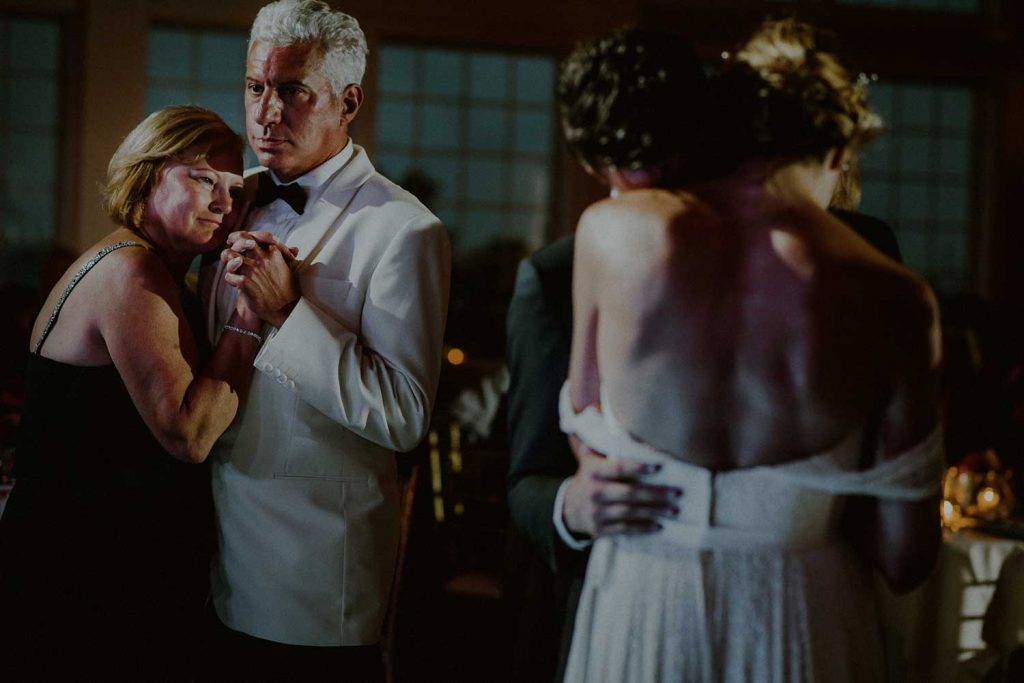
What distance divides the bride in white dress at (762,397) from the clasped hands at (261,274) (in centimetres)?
75

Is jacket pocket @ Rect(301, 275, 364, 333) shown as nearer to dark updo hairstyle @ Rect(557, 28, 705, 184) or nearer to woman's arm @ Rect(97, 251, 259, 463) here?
woman's arm @ Rect(97, 251, 259, 463)

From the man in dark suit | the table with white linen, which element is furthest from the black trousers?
the table with white linen

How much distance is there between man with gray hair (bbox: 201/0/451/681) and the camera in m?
1.92

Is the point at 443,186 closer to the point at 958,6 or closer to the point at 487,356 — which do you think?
the point at 487,356

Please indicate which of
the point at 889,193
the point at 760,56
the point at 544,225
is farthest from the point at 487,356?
the point at 760,56

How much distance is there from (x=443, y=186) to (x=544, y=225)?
77 cm

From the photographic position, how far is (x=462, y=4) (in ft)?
23.5

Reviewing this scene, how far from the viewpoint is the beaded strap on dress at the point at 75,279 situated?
2.00 metres

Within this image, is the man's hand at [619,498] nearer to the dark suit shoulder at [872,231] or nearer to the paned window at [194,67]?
the dark suit shoulder at [872,231]

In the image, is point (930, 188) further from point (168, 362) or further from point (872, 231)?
point (168, 362)

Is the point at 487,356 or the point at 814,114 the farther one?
the point at 487,356

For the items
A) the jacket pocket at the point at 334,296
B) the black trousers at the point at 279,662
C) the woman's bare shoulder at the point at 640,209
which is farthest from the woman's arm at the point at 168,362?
the woman's bare shoulder at the point at 640,209

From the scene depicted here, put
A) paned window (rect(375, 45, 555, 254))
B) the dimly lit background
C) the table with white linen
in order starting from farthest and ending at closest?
paned window (rect(375, 45, 555, 254))
the dimly lit background
the table with white linen

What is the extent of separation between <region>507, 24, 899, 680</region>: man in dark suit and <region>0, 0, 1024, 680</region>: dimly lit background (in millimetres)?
4290
